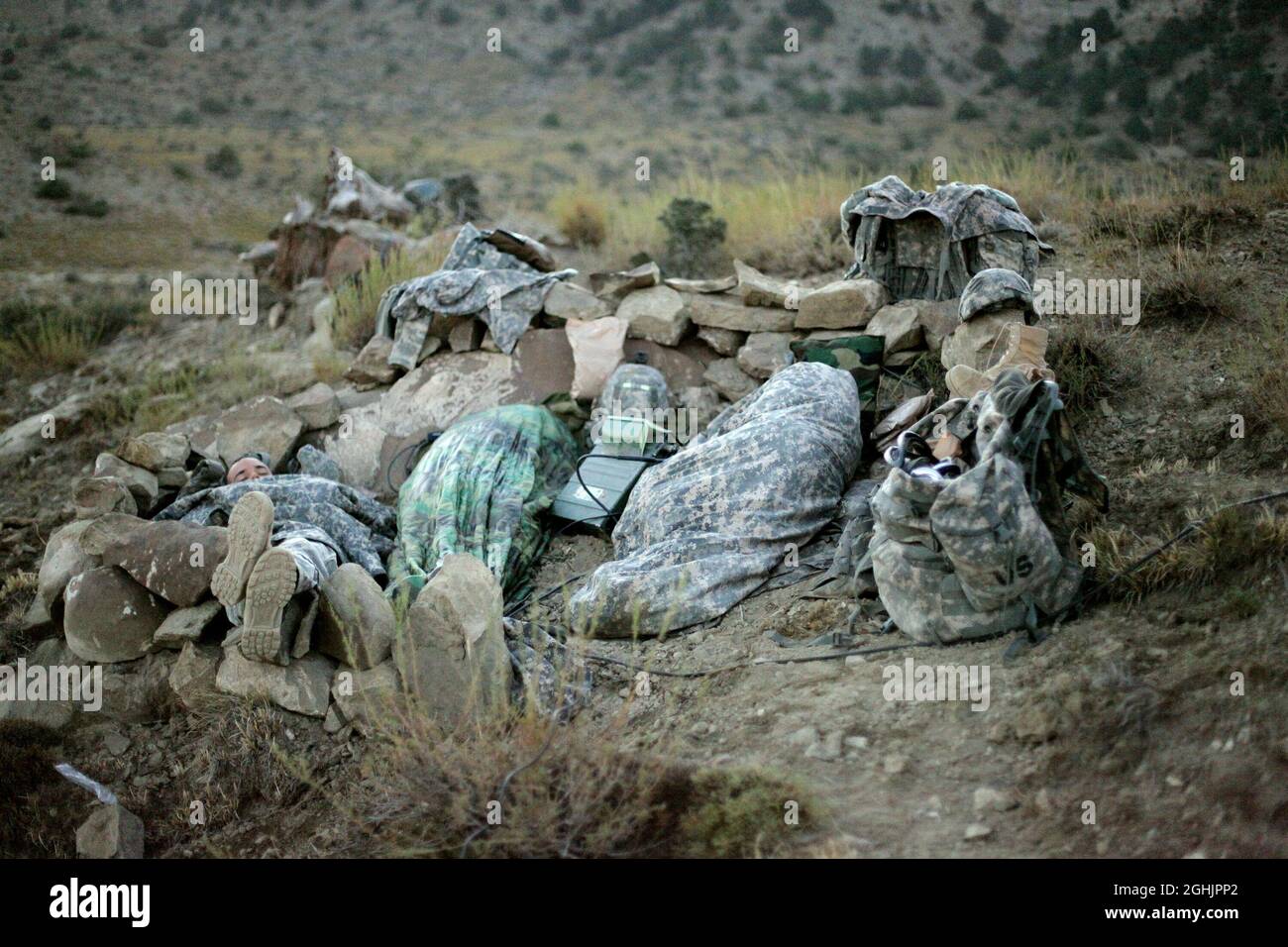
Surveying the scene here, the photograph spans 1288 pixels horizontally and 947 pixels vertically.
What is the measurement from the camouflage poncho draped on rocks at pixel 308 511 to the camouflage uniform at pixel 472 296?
1659 mm

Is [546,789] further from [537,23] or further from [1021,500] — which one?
[537,23]

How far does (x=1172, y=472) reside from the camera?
170 inches

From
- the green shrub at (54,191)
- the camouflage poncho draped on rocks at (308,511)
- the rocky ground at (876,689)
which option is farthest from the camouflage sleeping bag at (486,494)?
the green shrub at (54,191)

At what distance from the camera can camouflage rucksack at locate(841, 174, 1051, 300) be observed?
5.43m

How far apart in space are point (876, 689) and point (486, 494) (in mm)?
2394

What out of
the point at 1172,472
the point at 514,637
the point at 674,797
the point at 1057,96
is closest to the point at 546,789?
the point at 674,797

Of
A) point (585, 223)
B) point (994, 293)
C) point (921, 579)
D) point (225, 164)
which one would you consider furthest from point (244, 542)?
point (225, 164)

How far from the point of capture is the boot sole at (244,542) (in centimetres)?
405

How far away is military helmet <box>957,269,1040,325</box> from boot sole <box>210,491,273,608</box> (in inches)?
122

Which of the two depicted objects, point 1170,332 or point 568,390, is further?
point 568,390

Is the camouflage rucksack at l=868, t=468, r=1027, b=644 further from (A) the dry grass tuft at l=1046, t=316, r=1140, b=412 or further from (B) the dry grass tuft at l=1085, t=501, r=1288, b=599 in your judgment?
(A) the dry grass tuft at l=1046, t=316, r=1140, b=412

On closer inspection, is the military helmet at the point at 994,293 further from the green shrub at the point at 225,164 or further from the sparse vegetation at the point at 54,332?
the green shrub at the point at 225,164

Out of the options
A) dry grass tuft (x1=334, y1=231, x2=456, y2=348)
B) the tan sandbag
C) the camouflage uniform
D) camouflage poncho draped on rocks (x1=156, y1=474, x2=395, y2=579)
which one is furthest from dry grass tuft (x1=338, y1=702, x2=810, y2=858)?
dry grass tuft (x1=334, y1=231, x2=456, y2=348)

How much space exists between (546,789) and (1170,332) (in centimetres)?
398
